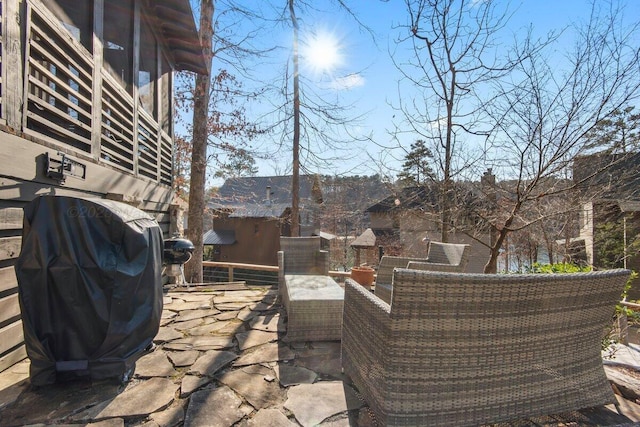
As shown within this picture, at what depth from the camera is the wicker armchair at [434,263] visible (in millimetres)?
3225

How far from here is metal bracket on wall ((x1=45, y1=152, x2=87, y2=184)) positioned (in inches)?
86.5

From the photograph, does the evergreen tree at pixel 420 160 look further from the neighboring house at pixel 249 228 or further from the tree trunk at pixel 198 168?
the neighboring house at pixel 249 228

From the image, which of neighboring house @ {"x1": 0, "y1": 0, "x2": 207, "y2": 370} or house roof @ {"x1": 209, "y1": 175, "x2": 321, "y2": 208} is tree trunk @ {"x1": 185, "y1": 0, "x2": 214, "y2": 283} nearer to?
neighboring house @ {"x1": 0, "y1": 0, "x2": 207, "y2": 370}

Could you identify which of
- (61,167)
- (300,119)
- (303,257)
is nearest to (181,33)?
(300,119)

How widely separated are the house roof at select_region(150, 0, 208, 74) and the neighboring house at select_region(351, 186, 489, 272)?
12.9 feet

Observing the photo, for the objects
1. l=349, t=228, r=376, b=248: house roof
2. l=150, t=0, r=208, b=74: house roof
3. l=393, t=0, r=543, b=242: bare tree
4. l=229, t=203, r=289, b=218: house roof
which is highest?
l=150, t=0, r=208, b=74: house roof

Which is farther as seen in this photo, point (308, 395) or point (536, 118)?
point (536, 118)

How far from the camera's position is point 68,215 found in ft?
5.35

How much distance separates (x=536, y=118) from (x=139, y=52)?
4694mm

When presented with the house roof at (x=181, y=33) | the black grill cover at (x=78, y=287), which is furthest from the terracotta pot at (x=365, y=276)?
the house roof at (x=181, y=33)

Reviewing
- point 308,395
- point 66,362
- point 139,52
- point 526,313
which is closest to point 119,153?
point 139,52

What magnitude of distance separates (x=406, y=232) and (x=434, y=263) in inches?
272

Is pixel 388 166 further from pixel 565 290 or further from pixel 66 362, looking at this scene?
pixel 66 362

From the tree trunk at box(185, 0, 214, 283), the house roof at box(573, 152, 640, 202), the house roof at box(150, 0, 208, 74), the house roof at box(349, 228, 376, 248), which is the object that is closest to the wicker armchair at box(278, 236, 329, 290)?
the tree trunk at box(185, 0, 214, 283)
